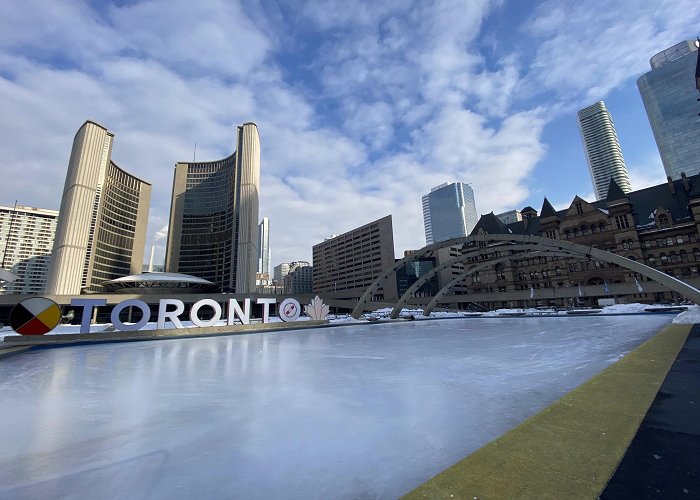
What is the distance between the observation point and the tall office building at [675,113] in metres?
146

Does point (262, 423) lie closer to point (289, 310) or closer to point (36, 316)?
point (36, 316)

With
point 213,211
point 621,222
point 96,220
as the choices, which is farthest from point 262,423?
point 213,211

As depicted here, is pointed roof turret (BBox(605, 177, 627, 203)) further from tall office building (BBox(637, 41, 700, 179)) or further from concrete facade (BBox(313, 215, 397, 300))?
tall office building (BBox(637, 41, 700, 179))

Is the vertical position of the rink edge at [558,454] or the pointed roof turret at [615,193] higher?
the pointed roof turret at [615,193]

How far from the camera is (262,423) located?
18.5ft

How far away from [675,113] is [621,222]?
158075mm

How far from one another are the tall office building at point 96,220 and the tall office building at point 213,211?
488 inches

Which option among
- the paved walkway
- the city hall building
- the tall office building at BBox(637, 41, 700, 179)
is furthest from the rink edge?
the tall office building at BBox(637, 41, 700, 179)

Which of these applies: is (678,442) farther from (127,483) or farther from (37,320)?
(37,320)

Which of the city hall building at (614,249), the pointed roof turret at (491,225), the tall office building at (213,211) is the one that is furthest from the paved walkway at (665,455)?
the tall office building at (213,211)

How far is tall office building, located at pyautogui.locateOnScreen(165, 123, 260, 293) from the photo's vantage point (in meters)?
105

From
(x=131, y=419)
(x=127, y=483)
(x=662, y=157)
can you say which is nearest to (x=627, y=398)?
(x=127, y=483)

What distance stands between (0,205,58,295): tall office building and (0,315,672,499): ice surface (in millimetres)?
218519

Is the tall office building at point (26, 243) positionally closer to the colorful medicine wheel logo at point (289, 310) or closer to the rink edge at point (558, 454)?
the colorful medicine wheel logo at point (289, 310)
